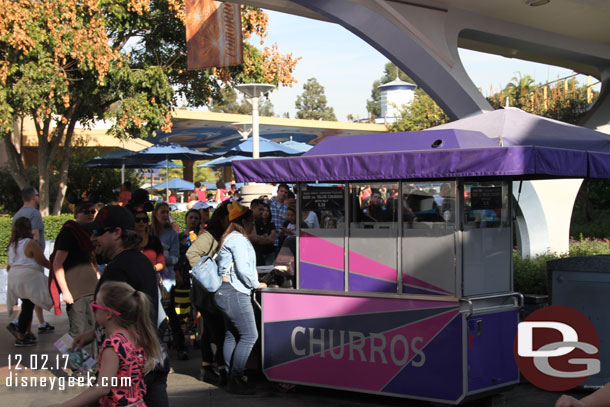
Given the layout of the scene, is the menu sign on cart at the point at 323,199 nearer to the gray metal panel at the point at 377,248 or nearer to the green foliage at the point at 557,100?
the gray metal panel at the point at 377,248

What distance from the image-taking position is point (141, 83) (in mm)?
20719

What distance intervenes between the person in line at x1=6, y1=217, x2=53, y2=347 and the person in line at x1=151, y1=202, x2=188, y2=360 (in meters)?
1.66

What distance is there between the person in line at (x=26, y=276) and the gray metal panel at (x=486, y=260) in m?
5.80

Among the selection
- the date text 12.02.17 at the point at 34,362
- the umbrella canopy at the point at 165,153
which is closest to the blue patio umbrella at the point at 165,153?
the umbrella canopy at the point at 165,153

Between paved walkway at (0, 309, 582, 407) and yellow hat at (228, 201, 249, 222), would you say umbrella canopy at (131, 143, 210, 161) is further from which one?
yellow hat at (228, 201, 249, 222)

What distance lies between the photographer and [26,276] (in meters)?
10.1

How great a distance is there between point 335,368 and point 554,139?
3415mm

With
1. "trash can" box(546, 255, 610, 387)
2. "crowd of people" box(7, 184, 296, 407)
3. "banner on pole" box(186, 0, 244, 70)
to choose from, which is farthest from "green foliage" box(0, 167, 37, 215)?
"trash can" box(546, 255, 610, 387)

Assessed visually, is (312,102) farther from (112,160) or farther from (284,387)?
(284,387)

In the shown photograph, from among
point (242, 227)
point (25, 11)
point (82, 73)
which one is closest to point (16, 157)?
point (82, 73)

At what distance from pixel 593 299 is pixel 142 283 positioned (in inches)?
183

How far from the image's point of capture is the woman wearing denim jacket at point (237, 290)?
736 centimetres

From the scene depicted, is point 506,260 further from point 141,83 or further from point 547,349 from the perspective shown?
point 141,83

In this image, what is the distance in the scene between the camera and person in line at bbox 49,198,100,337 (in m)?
7.77
